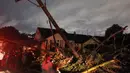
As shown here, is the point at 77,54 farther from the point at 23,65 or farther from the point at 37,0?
the point at 23,65

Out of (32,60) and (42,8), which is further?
(32,60)

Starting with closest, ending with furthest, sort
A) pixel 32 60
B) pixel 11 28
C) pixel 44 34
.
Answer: pixel 32 60 < pixel 11 28 < pixel 44 34

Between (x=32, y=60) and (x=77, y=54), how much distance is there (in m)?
7.35

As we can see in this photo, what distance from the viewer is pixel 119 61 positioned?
1488 cm

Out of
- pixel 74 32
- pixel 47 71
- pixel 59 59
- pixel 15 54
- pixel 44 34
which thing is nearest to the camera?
pixel 47 71

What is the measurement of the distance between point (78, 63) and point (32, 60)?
758cm

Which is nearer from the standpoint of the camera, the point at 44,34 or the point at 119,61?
the point at 119,61

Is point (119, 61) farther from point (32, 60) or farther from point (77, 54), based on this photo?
point (32, 60)

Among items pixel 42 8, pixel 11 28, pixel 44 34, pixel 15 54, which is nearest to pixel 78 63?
pixel 42 8

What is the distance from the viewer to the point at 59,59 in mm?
17891

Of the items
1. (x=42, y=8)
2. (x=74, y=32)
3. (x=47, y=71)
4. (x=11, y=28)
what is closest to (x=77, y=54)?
(x=42, y=8)

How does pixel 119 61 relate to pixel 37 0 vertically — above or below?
below

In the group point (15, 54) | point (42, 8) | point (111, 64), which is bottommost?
point (111, 64)

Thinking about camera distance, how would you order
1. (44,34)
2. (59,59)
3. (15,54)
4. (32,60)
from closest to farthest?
1. (59,59)
2. (15,54)
3. (32,60)
4. (44,34)
